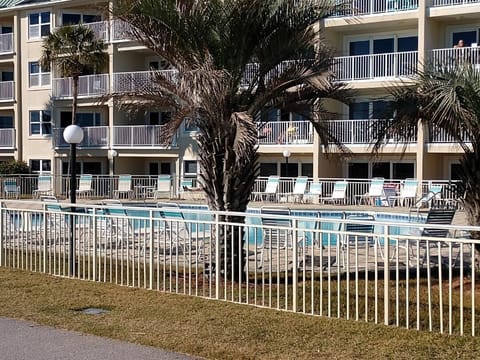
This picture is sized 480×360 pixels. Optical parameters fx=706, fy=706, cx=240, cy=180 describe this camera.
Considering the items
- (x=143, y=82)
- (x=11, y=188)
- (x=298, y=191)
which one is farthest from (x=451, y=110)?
(x=11, y=188)

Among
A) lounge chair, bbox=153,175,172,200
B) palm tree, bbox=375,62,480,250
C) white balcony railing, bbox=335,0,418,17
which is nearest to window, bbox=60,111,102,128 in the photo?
lounge chair, bbox=153,175,172,200

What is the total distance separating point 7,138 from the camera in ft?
140

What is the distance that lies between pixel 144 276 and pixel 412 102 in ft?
15.7

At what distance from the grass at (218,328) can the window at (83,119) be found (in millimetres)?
→ 32473

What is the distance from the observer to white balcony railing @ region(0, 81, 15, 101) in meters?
42.9

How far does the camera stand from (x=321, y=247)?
837cm

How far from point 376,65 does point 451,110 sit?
20871 millimetres

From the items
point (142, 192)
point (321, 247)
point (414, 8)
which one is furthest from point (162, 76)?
point (142, 192)

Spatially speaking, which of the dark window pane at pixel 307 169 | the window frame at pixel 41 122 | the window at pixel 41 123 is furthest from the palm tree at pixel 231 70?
the window at pixel 41 123

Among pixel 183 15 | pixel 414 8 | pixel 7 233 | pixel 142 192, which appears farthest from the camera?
pixel 142 192

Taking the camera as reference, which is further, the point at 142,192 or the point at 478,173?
the point at 142,192

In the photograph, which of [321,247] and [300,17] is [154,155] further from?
[321,247]

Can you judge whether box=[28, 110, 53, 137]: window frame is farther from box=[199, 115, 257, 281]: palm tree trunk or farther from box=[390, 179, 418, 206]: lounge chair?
box=[199, 115, 257, 281]: palm tree trunk

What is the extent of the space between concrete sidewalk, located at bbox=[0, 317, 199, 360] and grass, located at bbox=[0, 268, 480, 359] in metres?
0.19
